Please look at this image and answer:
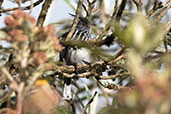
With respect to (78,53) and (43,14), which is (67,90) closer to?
(78,53)

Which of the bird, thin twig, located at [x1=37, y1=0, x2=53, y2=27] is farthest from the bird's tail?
thin twig, located at [x1=37, y1=0, x2=53, y2=27]

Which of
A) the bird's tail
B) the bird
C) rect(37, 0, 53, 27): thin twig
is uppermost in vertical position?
rect(37, 0, 53, 27): thin twig

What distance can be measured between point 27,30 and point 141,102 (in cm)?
24

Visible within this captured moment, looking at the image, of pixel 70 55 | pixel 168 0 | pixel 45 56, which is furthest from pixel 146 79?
pixel 70 55

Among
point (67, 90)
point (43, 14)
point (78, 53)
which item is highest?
point (43, 14)

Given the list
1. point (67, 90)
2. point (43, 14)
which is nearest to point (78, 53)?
point (67, 90)

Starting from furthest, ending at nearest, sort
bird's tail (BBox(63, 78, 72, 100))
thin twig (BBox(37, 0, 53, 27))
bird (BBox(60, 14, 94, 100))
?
bird (BBox(60, 14, 94, 100)), bird's tail (BBox(63, 78, 72, 100)), thin twig (BBox(37, 0, 53, 27))

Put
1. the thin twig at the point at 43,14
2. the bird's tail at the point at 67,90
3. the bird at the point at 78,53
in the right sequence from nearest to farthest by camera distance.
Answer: the thin twig at the point at 43,14, the bird's tail at the point at 67,90, the bird at the point at 78,53

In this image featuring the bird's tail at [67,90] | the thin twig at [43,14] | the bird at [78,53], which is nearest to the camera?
the thin twig at [43,14]

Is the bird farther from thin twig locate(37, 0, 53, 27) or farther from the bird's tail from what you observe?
thin twig locate(37, 0, 53, 27)

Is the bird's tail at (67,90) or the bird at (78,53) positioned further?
the bird at (78,53)

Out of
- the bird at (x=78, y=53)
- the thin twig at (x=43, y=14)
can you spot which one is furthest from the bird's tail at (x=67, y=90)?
the thin twig at (x=43, y=14)

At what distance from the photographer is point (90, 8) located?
209 centimetres

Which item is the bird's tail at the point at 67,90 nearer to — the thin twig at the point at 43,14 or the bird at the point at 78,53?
the bird at the point at 78,53
